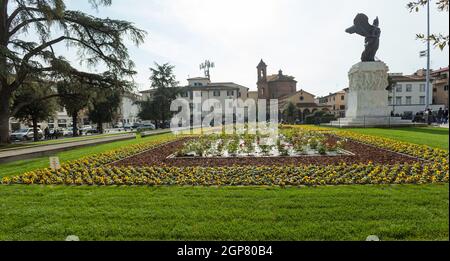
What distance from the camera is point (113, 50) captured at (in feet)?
68.3

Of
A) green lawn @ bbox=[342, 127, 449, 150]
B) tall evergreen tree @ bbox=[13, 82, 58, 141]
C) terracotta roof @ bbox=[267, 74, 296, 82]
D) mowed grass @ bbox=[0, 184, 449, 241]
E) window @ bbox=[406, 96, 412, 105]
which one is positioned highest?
terracotta roof @ bbox=[267, 74, 296, 82]

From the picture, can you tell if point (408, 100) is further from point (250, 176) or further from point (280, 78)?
point (250, 176)

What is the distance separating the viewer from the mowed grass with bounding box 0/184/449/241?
11.8 feet

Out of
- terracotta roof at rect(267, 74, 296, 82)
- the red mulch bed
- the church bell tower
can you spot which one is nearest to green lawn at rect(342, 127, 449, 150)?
the red mulch bed

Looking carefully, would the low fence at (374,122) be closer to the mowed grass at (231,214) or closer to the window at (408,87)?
the mowed grass at (231,214)

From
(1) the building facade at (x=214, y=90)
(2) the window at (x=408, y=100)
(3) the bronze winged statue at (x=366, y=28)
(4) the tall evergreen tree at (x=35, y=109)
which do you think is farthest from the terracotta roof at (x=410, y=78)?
(4) the tall evergreen tree at (x=35, y=109)

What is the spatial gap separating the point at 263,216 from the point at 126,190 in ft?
10.1

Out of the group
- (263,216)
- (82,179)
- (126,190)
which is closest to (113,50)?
(82,179)

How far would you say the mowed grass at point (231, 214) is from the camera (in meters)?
3.61

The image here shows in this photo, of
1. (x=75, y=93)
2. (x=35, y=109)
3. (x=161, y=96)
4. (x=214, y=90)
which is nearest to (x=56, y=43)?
(x=75, y=93)

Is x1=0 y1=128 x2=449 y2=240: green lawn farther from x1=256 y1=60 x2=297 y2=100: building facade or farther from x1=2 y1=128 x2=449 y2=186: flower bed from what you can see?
x1=256 y1=60 x2=297 y2=100: building facade

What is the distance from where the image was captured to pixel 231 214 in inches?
168

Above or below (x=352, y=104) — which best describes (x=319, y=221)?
below
